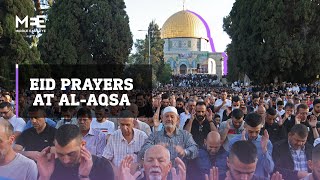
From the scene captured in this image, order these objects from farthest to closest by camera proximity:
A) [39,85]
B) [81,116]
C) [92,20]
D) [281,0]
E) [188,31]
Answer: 1. [188,31]
2. [92,20]
3. [281,0]
4. [39,85]
5. [81,116]

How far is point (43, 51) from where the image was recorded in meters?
28.6

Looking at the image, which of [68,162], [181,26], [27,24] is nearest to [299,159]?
[68,162]

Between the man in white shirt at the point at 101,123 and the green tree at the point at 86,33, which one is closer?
the man in white shirt at the point at 101,123

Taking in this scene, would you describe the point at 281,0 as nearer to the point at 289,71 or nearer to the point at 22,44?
the point at 289,71

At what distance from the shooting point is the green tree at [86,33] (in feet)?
94.7

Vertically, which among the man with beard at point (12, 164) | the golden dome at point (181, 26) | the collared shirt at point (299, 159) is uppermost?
the golden dome at point (181, 26)

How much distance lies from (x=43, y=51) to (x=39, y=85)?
8.81 meters

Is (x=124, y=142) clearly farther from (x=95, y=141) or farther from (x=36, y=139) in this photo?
(x=36, y=139)

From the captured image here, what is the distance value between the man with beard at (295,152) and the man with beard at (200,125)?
1241 mm

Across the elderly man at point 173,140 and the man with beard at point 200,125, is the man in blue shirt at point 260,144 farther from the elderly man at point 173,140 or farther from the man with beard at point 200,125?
the man with beard at point 200,125

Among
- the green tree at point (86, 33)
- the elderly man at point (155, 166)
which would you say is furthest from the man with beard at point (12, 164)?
the green tree at point (86, 33)

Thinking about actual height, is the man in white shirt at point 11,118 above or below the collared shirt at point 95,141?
above

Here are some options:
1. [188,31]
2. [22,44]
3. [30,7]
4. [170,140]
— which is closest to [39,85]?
[22,44]

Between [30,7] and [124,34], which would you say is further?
[124,34]
